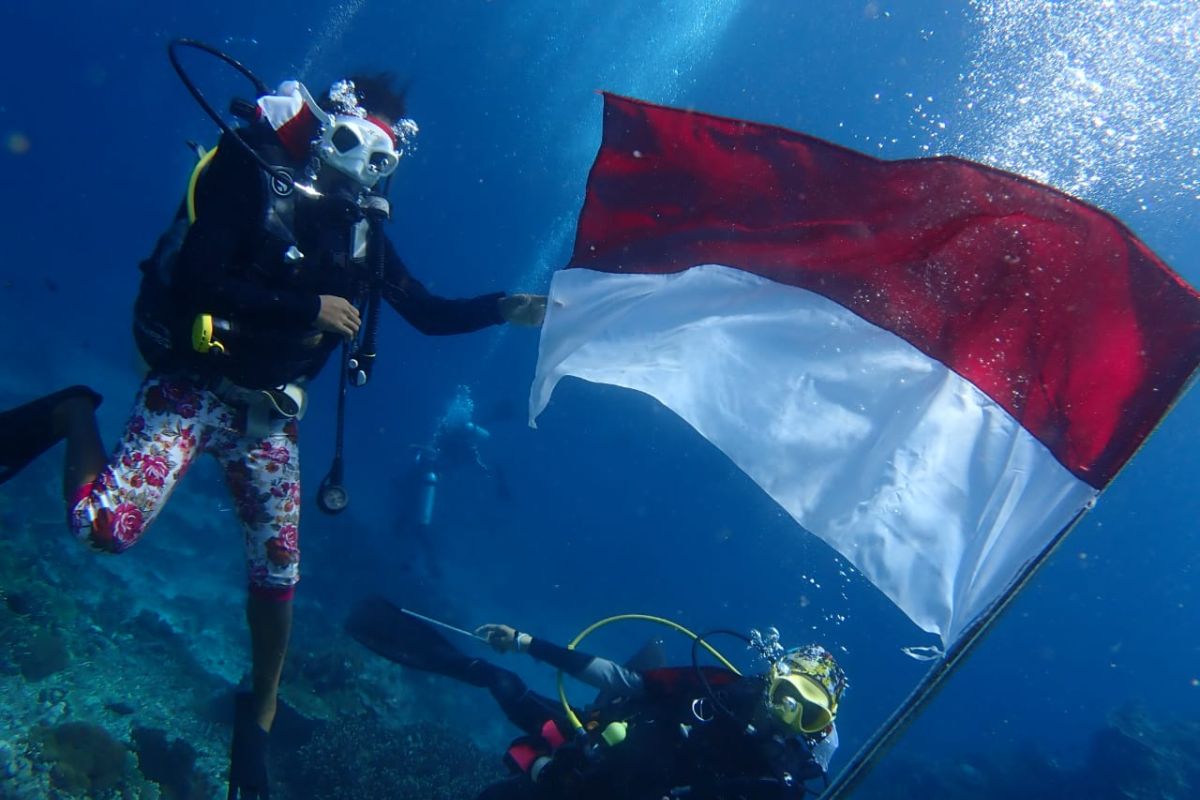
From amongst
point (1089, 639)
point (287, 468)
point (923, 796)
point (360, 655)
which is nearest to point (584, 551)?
point (923, 796)

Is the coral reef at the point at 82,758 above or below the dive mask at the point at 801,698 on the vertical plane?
below

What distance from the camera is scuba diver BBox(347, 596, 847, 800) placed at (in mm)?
3988

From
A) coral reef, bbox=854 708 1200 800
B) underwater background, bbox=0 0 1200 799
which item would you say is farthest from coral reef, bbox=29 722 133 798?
coral reef, bbox=854 708 1200 800

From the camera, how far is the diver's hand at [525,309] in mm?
3727

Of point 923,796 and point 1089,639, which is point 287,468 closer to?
point 923,796

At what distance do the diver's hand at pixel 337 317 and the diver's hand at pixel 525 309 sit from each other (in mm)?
947

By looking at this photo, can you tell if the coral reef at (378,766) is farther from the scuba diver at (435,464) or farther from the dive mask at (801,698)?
→ the scuba diver at (435,464)

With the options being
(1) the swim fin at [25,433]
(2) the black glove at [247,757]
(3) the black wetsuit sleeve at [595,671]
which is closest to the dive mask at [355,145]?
(1) the swim fin at [25,433]

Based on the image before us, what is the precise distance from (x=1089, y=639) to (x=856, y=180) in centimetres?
11255

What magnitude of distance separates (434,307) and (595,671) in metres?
2.85

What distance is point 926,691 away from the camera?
7.75ft

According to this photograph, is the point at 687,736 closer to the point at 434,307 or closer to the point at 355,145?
the point at 434,307

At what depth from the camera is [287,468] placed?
3.44 m

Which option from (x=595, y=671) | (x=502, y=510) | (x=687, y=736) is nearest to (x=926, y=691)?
(x=687, y=736)
